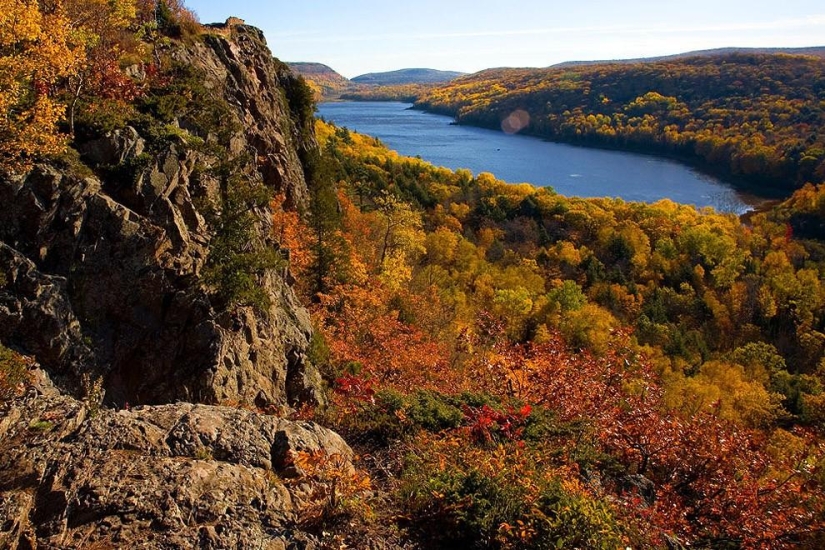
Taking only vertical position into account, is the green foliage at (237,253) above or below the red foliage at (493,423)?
above

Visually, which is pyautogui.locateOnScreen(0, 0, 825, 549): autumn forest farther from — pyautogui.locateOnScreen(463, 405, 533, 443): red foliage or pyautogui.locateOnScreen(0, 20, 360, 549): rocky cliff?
pyautogui.locateOnScreen(0, 20, 360, 549): rocky cliff

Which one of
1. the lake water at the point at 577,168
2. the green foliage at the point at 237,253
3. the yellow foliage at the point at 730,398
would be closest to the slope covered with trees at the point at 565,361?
the yellow foliage at the point at 730,398

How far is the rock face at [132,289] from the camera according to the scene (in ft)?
45.6

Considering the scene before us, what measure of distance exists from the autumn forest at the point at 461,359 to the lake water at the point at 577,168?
5195cm

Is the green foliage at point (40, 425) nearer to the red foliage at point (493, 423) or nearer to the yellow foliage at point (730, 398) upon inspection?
the red foliage at point (493, 423)

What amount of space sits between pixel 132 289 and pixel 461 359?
27.3 metres

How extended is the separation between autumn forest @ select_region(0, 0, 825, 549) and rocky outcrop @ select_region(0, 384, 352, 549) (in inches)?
34.1

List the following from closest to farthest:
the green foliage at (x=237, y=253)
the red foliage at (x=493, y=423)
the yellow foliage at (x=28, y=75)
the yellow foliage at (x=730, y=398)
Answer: the yellow foliage at (x=28, y=75)
the red foliage at (x=493, y=423)
the green foliage at (x=237, y=253)
the yellow foliage at (x=730, y=398)

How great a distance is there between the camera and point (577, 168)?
148625 mm

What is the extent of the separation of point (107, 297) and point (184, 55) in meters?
15.1

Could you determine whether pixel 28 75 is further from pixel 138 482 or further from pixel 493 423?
pixel 493 423

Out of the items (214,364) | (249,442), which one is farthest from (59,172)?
(249,442)

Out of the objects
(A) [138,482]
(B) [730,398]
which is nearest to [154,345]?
(A) [138,482]

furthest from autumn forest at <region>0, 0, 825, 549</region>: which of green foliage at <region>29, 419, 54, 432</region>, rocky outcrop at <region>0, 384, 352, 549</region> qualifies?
green foliage at <region>29, 419, 54, 432</region>
